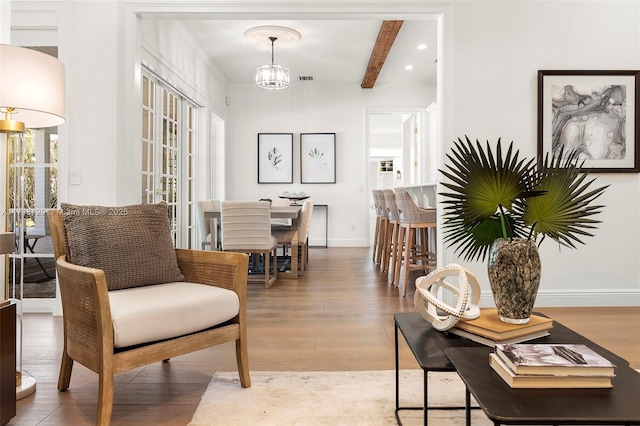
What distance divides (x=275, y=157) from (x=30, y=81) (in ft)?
18.6

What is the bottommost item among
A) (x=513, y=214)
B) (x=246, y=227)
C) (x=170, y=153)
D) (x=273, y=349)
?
(x=273, y=349)

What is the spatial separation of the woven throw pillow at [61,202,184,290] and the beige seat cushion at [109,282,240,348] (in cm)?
7

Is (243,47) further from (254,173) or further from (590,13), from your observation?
(590,13)

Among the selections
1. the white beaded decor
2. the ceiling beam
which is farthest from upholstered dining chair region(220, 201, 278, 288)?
the white beaded decor

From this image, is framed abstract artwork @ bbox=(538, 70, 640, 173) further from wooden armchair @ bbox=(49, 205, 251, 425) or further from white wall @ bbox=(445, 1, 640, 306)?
wooden armchair @ bbox=(49, 205, 251, 425)

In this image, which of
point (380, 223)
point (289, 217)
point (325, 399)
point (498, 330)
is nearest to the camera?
point (498, 330)

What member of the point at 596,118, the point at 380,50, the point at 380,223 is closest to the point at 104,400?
the point at 596,118

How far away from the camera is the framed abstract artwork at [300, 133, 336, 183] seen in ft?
24.6

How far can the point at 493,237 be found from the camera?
1.61 m

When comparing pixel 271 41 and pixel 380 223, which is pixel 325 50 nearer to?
pixel 271 41

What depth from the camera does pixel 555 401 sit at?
95 cm

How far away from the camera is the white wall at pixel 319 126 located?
746 cm

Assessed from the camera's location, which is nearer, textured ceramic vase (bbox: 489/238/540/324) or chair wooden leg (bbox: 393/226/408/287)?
textured ceramic vase (bbox: 489/238/540/324)

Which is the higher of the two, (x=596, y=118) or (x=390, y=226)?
(x=596, y=118)
